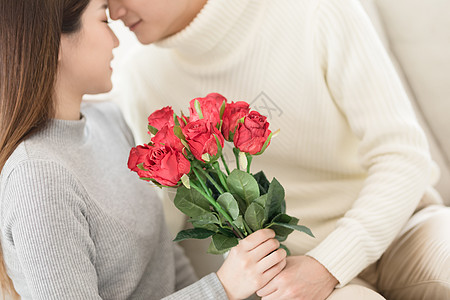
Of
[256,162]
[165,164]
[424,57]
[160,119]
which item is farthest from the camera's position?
[424,57]

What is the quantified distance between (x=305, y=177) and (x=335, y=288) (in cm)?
38

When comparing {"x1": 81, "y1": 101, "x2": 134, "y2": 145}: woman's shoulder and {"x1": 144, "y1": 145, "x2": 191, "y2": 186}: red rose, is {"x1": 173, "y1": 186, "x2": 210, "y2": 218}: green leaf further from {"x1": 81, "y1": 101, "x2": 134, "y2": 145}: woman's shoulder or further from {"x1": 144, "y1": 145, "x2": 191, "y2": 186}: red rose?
{"x1": 81, "y1": 101, "x2": 134, "y2": 145}: woman's shoulder

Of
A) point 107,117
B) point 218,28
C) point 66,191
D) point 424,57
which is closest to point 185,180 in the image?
point 66,191

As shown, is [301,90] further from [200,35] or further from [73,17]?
[73,17]

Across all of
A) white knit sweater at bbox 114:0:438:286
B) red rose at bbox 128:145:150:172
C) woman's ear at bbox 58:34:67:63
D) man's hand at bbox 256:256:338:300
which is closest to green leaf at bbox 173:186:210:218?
red rose at bbox 128:145:150:172

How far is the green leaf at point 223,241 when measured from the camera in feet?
3.05

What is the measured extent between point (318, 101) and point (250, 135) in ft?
1.62

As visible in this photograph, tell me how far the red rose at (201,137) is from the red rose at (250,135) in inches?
1.5

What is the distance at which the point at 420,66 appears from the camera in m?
1.61

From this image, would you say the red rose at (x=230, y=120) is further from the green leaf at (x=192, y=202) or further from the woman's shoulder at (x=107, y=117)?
the woman's shoulder at (x=107, y=117)

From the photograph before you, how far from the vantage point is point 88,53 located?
3.74ft

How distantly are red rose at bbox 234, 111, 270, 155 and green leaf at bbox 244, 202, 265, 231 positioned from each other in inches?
4.5

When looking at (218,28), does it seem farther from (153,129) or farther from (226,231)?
(226,231)

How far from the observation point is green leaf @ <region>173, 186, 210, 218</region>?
3.11ft
